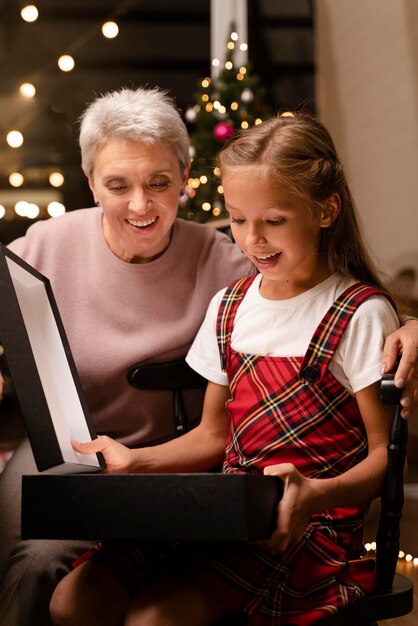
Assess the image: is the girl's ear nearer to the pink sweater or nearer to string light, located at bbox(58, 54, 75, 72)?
the pink sweater

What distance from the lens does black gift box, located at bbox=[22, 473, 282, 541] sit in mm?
909

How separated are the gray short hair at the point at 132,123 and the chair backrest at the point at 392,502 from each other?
2.36 ft

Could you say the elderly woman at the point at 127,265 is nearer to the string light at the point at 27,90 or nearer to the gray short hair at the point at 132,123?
the gray short hair at the point at 132,123

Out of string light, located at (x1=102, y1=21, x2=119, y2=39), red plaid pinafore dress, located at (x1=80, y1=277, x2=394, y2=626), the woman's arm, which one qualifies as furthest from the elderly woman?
string light, located at (x1=102, y1=21, x2=119, y2=39)

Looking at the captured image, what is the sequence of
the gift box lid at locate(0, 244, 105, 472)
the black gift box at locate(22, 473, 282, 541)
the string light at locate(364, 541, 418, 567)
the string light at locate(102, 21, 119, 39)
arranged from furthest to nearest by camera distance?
the string light at locate(102, 21, 119, 39) < the string light at locate(364, 541, 418, 567) < the gift box lid at locate(0, 244, 105, 472) < the black gift box at locate(22, 473, 282, 541)

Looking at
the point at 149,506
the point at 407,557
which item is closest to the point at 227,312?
the point at 149,506

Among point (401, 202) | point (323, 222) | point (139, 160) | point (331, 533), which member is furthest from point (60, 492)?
point (401, 202)

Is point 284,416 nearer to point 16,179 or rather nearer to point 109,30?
point 16,179

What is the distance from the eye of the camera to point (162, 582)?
112cm

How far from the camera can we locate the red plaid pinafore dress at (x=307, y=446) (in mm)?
1123

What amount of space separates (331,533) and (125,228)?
0.77m

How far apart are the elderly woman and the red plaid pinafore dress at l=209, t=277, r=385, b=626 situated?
1.11ft

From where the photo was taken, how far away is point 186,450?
1.40 metres

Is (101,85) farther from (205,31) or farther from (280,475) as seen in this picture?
(280,475)
